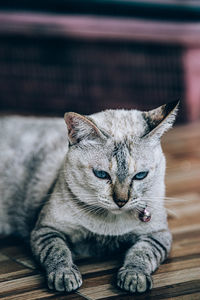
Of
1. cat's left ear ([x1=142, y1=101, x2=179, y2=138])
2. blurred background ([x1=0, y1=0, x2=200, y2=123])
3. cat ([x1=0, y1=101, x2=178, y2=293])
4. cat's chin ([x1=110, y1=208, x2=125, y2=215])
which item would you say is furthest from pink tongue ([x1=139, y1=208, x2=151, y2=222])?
blurred background ([x1=0, y1=0, x2=200, y2=123])

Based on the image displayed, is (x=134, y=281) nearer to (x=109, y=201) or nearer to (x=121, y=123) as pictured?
(x=109, y=201)

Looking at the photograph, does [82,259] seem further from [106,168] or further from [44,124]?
[44,124]

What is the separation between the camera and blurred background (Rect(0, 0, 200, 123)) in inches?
157

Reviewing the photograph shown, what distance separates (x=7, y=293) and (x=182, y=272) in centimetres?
59

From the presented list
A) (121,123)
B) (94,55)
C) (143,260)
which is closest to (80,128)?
(121,123)

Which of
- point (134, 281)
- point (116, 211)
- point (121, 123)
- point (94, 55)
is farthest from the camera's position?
point (94, 55)

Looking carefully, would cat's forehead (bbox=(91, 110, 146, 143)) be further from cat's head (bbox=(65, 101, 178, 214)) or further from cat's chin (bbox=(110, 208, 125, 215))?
cat's chin (bbox=(110, 208, 125, 215))

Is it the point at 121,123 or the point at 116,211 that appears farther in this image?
the point at 121,123

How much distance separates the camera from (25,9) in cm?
404

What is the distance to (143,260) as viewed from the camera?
1.73 metres

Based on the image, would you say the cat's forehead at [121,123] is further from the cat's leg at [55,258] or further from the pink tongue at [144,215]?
the cat's leg at [55,258]

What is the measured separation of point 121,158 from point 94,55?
251 centimetres

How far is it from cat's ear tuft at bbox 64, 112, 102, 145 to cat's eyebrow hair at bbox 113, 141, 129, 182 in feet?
0.26

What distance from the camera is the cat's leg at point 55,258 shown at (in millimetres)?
1612
